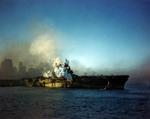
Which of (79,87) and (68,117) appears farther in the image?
(79,87)

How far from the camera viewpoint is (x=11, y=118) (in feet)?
74.2

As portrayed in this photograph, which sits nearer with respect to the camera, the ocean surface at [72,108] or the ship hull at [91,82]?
the ocean surface at [72,108]

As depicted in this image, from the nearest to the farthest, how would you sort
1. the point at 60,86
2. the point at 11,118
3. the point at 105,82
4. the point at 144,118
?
the point at 11,118, the point at 144,118, the point at 105,82, the point at 60,86

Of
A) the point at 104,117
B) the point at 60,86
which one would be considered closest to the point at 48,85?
the point at 60,86

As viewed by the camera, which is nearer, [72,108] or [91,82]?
[72,108]

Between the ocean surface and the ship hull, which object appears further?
the ship hull

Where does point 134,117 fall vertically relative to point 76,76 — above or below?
below

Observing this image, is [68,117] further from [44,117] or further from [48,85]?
[48,85]

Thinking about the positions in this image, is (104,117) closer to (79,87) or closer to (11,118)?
(11,118)

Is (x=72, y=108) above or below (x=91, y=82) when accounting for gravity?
below

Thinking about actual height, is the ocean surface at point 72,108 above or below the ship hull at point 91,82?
below

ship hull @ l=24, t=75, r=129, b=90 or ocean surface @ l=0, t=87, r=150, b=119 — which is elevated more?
ship hull @ l=24, t=75, r=129, b=90

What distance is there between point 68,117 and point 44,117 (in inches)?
63.5

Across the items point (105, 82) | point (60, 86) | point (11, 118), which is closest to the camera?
point (11, 118)
